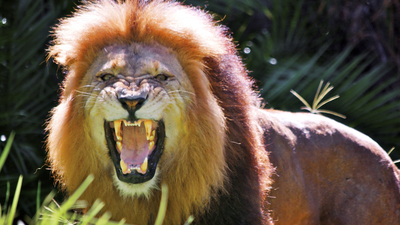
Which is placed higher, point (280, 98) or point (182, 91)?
point (182, 91)

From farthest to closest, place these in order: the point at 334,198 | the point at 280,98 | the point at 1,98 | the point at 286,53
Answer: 1. the point at 286,53
2. the point at 280,98
3. the point at 1,98
4. the point at 334,198

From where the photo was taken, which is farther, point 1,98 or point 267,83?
point 267,83

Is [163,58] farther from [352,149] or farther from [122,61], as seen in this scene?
[352,149]

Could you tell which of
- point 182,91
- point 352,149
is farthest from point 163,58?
point 352,149

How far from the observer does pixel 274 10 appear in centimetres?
535

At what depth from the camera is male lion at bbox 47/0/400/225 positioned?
2.24m

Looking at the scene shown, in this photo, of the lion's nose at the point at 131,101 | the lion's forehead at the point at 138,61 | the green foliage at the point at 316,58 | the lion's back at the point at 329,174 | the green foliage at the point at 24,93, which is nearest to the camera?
the lion's nose at the point at 131,101

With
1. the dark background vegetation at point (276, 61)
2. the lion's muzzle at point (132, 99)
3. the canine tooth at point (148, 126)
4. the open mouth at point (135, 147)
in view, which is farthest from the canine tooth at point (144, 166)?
the dark background vegetation at point (276, 61)

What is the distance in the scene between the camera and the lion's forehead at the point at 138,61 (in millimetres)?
2232

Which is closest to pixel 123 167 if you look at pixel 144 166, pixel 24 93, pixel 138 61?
pixel 144 166

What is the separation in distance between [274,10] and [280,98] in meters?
1.18

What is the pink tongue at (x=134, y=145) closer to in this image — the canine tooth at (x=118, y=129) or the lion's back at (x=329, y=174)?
the canine tooth at (x=118, y=129)

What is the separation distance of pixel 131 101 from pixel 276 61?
128 inches

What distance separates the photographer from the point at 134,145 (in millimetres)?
2393
